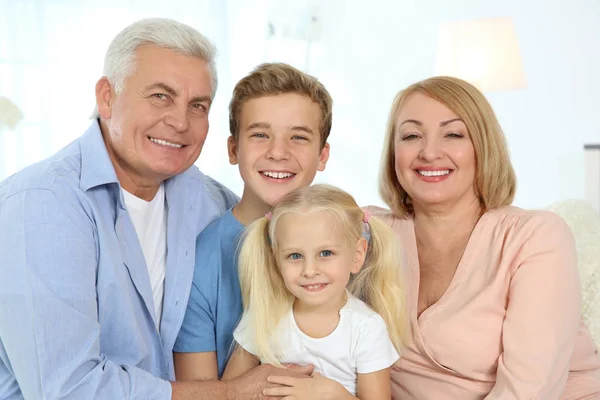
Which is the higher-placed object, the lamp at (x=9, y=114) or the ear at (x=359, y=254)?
the lamp at (x=9, y=114)

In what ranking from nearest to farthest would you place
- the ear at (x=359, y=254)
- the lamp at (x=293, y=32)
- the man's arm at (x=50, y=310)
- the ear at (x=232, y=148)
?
the man's arm at (x=50, y=310)
the ear at (x=359, y=254)
the ear at (x=232, y=148)
the lamp at (x=293, y=32)

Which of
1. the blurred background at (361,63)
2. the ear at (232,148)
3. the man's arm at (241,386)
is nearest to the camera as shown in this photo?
the man's arm at (241,386)

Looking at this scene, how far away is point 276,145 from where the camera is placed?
1901 millimetres

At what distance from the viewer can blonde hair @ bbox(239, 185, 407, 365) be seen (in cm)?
178

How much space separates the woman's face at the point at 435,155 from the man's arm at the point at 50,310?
90 centimetres

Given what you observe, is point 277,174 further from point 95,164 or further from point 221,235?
point 95,164

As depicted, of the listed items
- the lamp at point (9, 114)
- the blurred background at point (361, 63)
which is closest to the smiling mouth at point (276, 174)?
the blurred background at point (361, 63)

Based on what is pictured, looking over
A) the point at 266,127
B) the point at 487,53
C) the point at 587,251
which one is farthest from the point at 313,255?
the point at 487,53

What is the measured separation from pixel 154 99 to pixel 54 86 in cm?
275

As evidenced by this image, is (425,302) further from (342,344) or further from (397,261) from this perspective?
(342,344)

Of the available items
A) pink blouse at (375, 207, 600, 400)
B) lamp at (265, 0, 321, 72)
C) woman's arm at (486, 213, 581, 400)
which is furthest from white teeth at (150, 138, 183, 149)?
lamp at (265, 0, 321, 72)

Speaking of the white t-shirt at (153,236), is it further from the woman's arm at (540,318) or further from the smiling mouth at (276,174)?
the woman's arm at (540,318)

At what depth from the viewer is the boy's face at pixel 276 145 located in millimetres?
1908

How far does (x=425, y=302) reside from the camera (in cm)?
194
